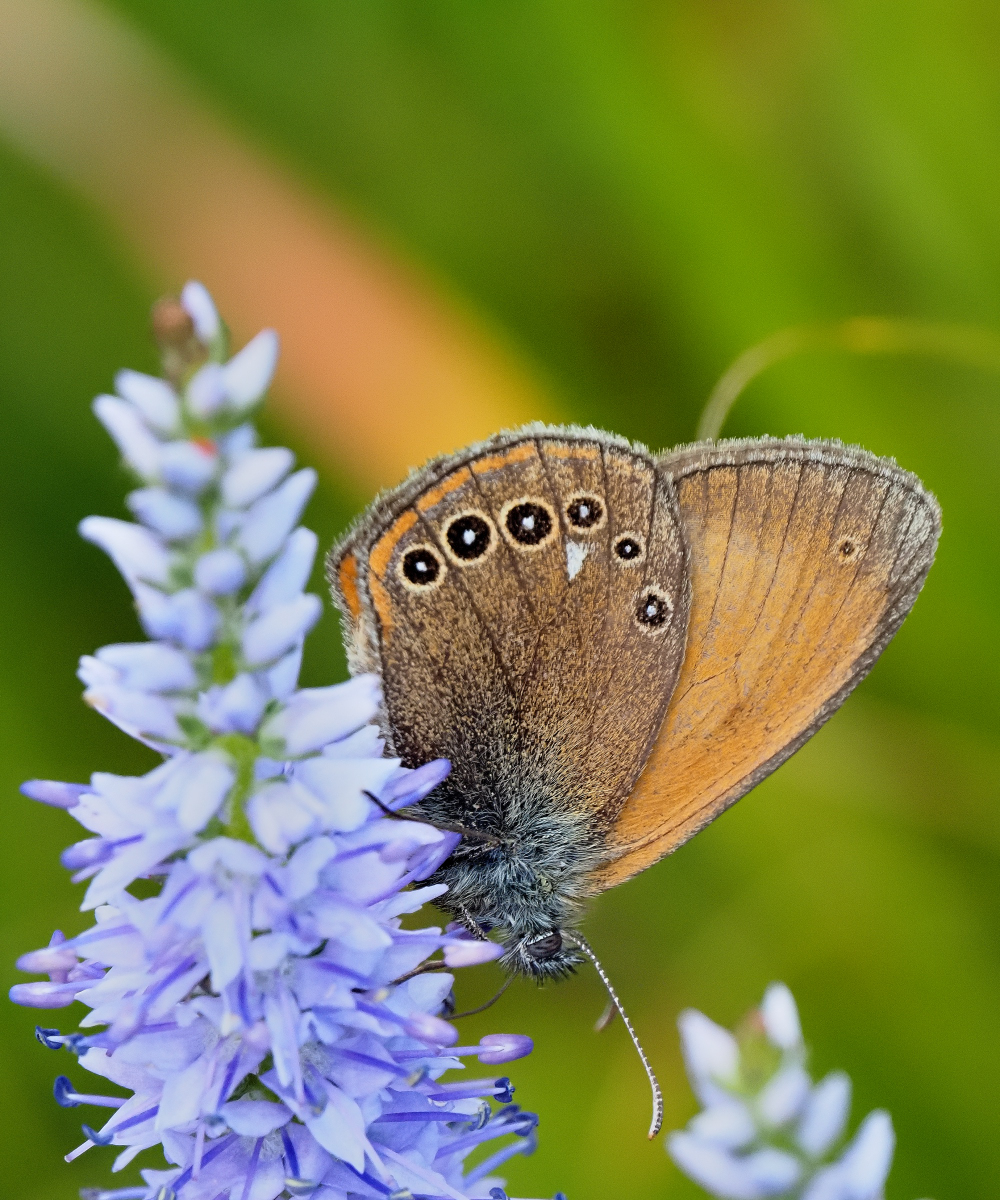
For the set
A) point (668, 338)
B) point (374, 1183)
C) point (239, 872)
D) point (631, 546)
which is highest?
point (668, 338)

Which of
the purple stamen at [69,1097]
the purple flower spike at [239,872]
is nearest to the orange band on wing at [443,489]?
the purple flower spike at [239,872]

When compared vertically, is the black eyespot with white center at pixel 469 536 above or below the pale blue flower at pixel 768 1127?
above

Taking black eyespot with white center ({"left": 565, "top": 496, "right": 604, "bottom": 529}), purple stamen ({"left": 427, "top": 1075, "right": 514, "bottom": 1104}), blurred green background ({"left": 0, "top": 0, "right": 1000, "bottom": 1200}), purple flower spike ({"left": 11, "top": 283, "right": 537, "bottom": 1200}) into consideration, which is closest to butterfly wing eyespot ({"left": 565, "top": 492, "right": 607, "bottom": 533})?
black eyespot with white center ({"left": 565, "top": 496, "right": 604, "bottom": 529})

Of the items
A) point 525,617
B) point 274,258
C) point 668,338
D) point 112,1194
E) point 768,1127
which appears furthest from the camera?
point 274,258

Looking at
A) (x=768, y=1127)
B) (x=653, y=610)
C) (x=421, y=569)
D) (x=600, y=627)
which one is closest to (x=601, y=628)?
(x=600, y=627)

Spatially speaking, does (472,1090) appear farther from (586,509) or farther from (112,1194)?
(586,509)

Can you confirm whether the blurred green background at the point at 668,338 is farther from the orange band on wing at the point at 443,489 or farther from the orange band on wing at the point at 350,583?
the orange band on wing at the point at 443,489

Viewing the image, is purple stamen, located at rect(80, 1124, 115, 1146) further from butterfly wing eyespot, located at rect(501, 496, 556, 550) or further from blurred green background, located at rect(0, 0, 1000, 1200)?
blurred green background, located at rect(0, 0, 1000, 1200)
